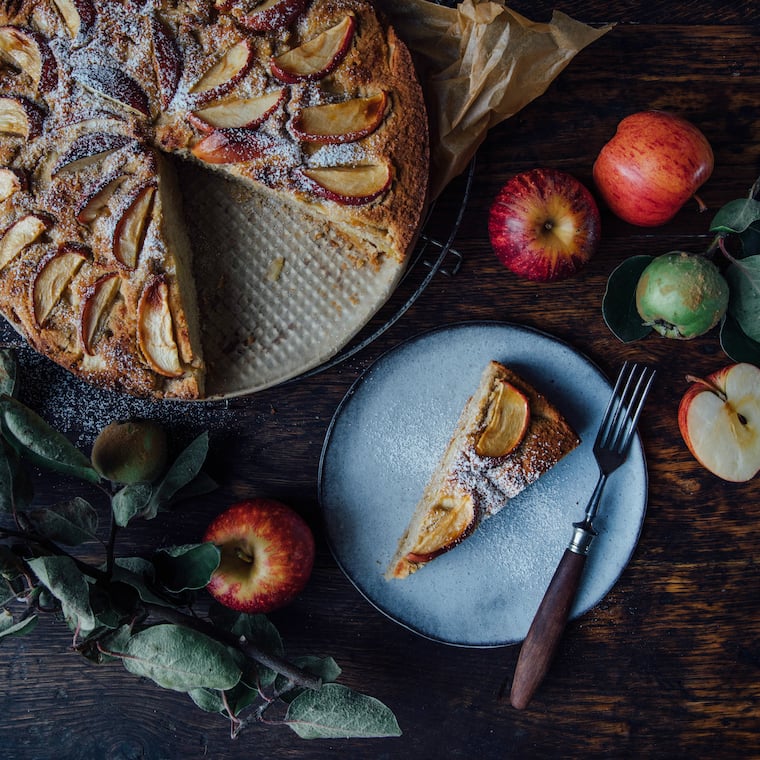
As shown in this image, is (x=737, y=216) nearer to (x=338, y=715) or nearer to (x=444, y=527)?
(x=444, y=527)

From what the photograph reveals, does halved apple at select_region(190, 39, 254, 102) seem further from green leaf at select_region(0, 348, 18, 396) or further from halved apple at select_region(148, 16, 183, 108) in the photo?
green leaf at select_region(0, 348, 18, 396)

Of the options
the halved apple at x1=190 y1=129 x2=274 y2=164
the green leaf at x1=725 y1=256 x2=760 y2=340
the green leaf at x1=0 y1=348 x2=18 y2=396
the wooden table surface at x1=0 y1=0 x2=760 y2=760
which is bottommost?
the wooden table surface at x1=0 y1=0 x2=760 y2=760

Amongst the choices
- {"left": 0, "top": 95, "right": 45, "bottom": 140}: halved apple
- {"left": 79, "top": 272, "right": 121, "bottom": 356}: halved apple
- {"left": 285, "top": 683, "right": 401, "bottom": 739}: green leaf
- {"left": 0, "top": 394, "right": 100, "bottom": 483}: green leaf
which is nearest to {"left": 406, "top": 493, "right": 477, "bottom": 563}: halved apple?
{"left": 285, "top": 683, "right": 401, "bottom": 739}: green leaf

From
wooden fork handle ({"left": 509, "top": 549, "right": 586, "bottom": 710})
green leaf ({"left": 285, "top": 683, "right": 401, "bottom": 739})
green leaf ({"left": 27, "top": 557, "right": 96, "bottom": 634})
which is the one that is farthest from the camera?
wooden fork handle ({"left": 509, "top": 549, "right": 586, "bottom": 710})

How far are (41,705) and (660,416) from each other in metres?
2.16

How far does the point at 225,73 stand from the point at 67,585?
134 centimetres

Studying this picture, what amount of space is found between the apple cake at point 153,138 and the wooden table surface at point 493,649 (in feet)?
1.17

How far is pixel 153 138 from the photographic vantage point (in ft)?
6.40

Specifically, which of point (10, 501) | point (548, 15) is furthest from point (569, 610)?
point (548, 15)

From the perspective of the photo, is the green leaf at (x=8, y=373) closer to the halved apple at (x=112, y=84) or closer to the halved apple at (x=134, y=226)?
the halved apple at (x=134, y=226)

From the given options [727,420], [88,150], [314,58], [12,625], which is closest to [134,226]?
[88,150]

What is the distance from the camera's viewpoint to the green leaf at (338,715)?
178 centimetres

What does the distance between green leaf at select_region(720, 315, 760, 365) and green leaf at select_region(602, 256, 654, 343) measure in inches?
9.1

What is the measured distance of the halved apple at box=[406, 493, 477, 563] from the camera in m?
2.08
